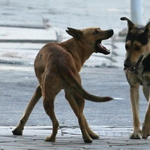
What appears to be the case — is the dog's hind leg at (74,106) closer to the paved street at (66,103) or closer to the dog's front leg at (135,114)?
→ the dog's front leg at (135,114)

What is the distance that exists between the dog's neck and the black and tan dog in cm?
54

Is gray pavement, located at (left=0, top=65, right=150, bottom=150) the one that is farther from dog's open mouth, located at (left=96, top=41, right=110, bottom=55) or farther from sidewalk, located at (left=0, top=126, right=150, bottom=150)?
dog's open mouth, located at (left=96, top=41, right=110, bottom=55)

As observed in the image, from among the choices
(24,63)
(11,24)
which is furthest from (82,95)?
(11,24)

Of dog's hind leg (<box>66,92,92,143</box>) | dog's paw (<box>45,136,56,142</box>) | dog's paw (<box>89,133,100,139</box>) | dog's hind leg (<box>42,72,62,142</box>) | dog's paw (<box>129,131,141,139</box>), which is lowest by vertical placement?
dog's paw (<box>129,131,141,139</box>)

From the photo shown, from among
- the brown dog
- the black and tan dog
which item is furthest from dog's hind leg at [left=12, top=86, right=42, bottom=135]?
the black and tan dog

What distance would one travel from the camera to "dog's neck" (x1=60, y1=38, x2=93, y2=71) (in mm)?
9391

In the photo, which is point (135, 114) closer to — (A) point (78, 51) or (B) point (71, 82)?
(A) point (78, 51)

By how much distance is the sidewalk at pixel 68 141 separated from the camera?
8.45m

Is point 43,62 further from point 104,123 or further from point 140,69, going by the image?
point 104,123

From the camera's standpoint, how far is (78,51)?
9.45 metres

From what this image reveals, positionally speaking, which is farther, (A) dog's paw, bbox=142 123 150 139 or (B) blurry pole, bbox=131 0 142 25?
(B) blurry pole, bbox=131 0 142 25

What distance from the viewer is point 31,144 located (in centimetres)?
864

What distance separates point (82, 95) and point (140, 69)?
4.01 feet

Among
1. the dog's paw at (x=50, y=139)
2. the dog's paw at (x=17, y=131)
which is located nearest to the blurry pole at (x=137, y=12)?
→ the dog's paw at (x=17, y=131)
